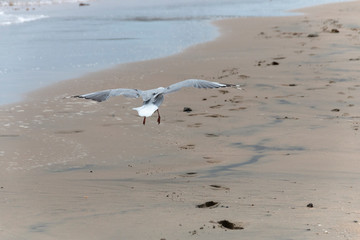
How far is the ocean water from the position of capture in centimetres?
1279

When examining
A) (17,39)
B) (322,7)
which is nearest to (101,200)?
(17,39)

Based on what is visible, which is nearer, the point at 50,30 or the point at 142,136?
the point at 142,136

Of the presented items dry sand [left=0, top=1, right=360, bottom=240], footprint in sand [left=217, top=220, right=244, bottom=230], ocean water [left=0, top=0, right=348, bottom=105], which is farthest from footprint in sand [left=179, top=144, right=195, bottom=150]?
ocean water [left=0, top=0, right=348, bottom=105]

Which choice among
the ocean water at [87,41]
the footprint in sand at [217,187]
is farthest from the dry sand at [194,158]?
the ocean water at [87,41]

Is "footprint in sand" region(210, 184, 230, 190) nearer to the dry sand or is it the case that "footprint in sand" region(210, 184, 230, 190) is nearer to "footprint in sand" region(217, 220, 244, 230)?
the dry sand

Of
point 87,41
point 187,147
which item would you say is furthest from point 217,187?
point 87,41

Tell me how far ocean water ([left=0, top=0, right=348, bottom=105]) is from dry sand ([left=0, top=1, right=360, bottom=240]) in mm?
1130

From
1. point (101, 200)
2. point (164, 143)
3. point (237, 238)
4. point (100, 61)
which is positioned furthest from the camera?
point (100, 61)

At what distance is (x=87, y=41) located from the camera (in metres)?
18.3

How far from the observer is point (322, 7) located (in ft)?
91.9

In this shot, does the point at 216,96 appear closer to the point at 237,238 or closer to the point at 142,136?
the point at 142,136

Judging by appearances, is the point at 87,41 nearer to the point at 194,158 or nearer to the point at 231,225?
the point at 194,158

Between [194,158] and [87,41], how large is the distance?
39.9 feet

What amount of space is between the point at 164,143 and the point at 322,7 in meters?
22.2
